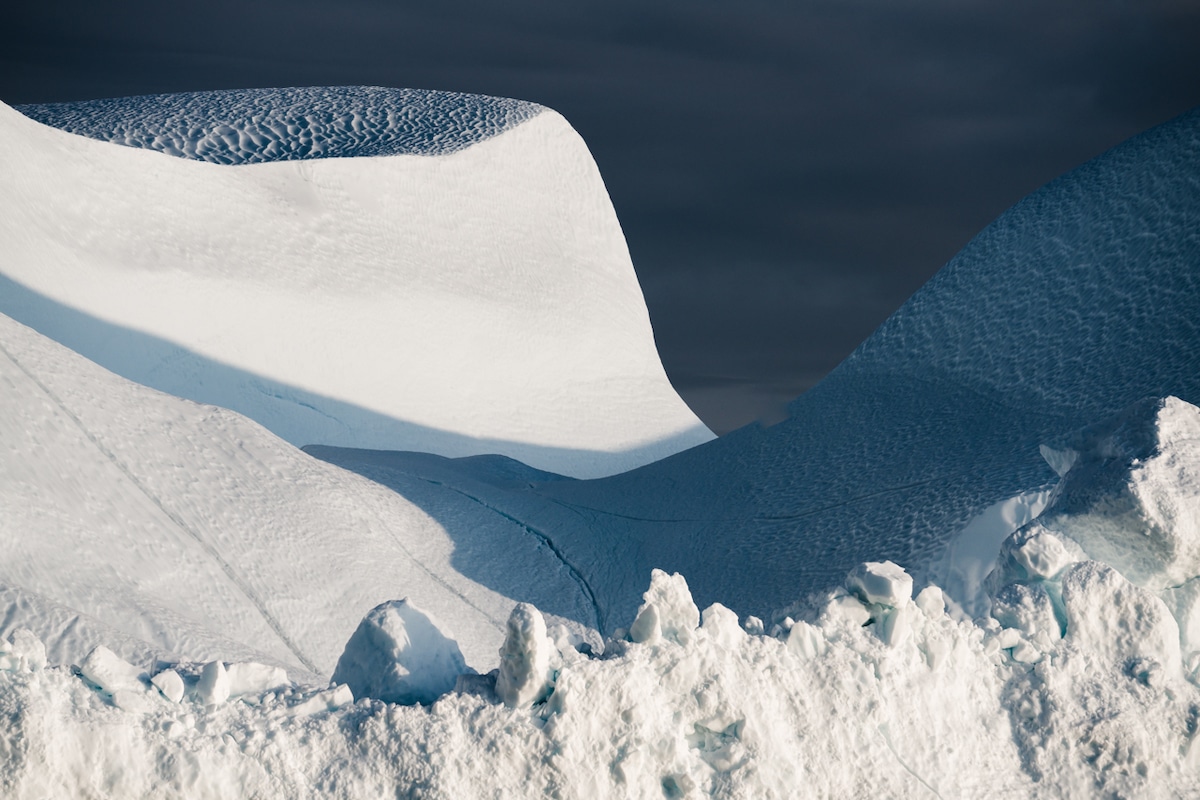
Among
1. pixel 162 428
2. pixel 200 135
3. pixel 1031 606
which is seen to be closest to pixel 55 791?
pixel 1031 606

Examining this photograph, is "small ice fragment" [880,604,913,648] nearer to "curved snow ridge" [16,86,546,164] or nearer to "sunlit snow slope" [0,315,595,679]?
"sunlit snow slope" [0,315,595,679]

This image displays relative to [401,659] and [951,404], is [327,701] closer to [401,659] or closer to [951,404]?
[401,659]

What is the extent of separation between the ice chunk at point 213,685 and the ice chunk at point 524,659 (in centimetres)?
46

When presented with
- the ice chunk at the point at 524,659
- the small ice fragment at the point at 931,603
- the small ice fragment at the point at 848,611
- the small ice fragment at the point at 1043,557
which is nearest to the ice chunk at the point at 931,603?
the small ice fragment at the point at 931,603

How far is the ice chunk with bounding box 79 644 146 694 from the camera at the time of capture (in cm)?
203

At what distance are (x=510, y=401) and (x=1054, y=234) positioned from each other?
3300mm

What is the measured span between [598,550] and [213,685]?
288 centimetres

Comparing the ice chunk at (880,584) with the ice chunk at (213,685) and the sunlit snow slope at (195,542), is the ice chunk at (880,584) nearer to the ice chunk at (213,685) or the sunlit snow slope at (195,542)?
the ice chunk at (213,685)

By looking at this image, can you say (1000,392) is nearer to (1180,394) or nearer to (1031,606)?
(1180,394)

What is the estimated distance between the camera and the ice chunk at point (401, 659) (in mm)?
2264

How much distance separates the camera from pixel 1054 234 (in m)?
5.14

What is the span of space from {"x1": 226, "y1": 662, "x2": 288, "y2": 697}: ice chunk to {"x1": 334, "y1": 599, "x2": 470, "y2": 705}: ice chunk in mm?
184

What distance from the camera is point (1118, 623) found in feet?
8.72

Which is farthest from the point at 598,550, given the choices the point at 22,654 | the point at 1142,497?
the point at 22,654
